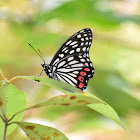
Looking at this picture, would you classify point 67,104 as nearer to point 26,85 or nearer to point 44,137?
point 44,137

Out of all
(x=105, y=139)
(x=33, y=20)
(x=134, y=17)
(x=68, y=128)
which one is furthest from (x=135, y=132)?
(x=33, y=20)

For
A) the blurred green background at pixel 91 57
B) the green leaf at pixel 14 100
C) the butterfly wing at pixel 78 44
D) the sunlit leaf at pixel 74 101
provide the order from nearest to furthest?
the sunlit leaf at pixel 74 101, the green leaf at pixel 14 100, the butterfly wing at pixel 78 44, the blurred green background at pixel 91 57

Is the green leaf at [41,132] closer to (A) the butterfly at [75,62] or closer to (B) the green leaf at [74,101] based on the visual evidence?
(B) the green leaf at [74,101]

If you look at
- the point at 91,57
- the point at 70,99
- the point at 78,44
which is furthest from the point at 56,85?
the point at 91,57

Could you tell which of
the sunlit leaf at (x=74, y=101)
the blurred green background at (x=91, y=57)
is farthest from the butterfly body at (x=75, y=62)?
the sunlit leaf at (x=74, y=101)

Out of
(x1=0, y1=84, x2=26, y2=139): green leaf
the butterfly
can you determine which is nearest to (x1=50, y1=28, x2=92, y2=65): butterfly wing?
the butterfly

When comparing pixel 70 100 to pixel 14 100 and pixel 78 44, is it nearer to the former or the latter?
pixel 14 100
